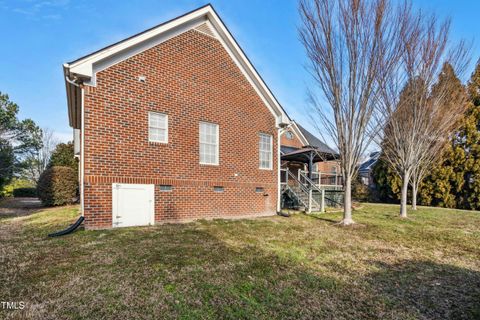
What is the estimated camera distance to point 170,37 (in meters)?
8.62

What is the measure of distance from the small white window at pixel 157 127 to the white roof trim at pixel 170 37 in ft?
6.02

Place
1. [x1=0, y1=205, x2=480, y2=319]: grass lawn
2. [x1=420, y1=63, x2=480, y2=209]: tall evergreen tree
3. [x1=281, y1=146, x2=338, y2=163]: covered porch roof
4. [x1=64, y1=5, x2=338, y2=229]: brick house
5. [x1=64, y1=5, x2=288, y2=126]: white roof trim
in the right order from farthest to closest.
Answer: [x1=420, y1=63, x2=480, y2=209]: tall evergreen tree < [x1=281, y1=146, x2=338, y2=163]: covered porch roof < [x1=64, y1=5, x2=338, y2=229]: brick house < [x1=64, y1=5, x2=288, y2=126]: white roof trim < [x1=0, y1=205, x2=480, y2=319]: grass lawn

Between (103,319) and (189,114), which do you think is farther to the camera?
(189,114)

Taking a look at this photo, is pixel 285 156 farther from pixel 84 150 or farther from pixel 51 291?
pixel 51 291

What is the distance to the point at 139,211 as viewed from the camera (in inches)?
305

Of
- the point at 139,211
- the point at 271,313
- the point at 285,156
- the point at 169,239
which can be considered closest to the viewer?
the point at 271,313

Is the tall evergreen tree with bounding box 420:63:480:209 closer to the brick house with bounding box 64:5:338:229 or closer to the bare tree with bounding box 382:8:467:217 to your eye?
the bare tree with bounding box 382:8:467:217

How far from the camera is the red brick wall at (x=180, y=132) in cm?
716

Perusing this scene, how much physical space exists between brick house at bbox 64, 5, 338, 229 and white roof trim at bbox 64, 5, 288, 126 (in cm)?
3

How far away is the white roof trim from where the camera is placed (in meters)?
6.93

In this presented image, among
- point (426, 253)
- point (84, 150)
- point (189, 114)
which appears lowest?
point (426, 253)

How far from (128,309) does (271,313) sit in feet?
5.35

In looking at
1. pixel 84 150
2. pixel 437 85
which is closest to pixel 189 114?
pixel 84 150

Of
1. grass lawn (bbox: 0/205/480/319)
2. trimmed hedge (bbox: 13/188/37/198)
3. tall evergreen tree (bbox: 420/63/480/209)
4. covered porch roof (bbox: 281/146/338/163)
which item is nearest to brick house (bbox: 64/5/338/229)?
grass lawn (bbox: 0/205/480/319)
